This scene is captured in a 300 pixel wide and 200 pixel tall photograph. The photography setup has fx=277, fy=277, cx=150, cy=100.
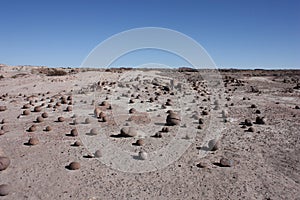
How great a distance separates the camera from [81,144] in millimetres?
7297

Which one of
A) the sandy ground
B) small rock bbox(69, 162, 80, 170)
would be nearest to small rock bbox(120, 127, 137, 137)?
the sandy ground

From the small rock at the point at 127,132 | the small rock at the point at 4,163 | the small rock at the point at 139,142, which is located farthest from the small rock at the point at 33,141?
the small rock at the point at 139,142

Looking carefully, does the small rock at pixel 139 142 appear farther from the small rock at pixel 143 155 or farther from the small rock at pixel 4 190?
the small rock at pixel 4 190

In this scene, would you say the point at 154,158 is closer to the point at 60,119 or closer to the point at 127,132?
the point at 127,132

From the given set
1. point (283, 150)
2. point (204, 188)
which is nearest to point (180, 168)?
point (204, 188)

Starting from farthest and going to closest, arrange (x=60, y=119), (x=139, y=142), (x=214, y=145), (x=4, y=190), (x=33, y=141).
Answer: (x=60, y=119) → (x=139, y=142) → (x=33, y=141) → (x=214, y=145) → (x=4, y=190)

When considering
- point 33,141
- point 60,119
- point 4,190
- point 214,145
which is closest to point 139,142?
point 214,145

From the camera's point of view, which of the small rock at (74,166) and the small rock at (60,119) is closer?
the small rock at (74,166)

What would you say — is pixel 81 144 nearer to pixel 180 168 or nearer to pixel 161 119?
pixel 180 168

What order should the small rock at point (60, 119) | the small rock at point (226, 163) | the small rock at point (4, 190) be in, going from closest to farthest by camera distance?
the small rock at point (4, 190)
the small rock at point (226, 163)
the small rock at point (60, 119)

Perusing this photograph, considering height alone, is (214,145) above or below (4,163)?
above

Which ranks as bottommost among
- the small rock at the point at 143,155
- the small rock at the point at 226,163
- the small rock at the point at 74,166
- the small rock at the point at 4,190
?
the small rock at the point at 4,190

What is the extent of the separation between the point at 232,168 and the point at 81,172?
309cm

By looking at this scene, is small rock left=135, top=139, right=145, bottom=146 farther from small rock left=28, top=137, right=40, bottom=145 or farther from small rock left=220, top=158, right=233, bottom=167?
small rock left=28, top=137, right=40, bottom=145
